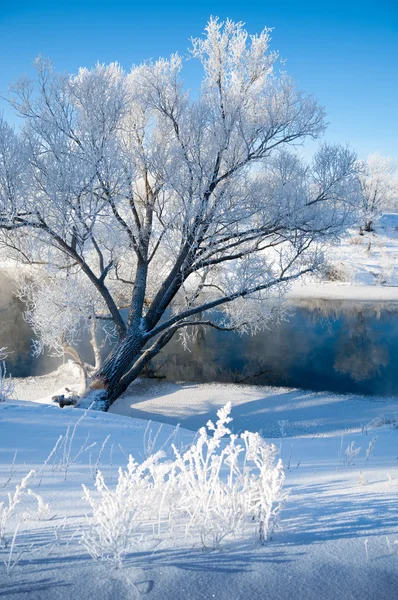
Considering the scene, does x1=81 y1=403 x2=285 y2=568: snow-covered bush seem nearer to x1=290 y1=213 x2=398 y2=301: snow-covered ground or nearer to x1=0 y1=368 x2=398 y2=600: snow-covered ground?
x1=0 y1=368 x2=398 y2=600: snow-covered ground

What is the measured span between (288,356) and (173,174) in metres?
7.64

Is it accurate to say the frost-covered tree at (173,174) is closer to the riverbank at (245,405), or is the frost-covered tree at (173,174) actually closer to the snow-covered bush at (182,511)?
the riverbank at (245,405)

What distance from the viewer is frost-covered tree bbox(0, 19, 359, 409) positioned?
30.9ft

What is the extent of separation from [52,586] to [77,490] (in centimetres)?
129

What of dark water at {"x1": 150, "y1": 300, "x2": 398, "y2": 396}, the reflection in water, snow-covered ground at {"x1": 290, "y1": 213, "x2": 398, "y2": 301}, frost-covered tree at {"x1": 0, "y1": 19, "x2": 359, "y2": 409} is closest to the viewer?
frost-covered tree at {"x1": 0, "y1": 19, "x2": 359, "y2": 409}

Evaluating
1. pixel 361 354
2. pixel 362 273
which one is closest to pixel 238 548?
pixel 361 354

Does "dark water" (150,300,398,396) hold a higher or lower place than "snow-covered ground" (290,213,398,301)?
lower

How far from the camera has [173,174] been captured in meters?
10.3

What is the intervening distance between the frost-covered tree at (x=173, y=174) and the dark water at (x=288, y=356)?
2.94m

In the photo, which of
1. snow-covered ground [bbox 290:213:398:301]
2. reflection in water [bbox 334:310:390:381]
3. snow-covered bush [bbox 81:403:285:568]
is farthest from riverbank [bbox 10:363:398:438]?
snow-covered ground [bbox 290:213:398:301]

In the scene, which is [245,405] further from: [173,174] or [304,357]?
[173,174]

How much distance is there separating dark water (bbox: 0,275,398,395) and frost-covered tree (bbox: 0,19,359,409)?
9.65 ft

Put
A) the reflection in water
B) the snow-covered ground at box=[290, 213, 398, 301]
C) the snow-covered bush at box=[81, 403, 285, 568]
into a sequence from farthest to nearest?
the snow-covered ground at box=[290, 213, 398, 301] → the reflection in water → the snow-covered bush at box=[81, 403, 285, 568]

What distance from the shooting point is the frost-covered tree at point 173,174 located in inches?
370
